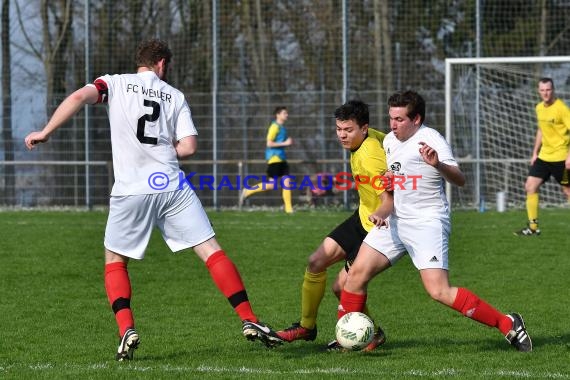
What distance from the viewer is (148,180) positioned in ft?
21.1

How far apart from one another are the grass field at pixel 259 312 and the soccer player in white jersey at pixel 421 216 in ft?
0.86

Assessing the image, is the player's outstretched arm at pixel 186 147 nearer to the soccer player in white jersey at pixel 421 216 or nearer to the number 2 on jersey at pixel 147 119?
the number 2 on jersey at pixel 147 119

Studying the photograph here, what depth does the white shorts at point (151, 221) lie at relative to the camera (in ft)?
21.1

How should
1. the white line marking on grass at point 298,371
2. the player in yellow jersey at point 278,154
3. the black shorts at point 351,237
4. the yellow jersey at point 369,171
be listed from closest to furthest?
1. the white line marking on grass at point 298,371
2. the yellow jersey at point 369,171
3. the black shorts at point 351,237
4. the player in yellow jersey at point 278,154


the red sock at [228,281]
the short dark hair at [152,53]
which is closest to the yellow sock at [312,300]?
the red sock at [228,281]

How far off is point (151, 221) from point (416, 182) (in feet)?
5.21

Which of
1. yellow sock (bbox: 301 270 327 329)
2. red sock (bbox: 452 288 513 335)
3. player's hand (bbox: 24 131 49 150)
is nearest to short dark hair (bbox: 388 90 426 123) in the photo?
red sock (bbox: 452 288 513 335)

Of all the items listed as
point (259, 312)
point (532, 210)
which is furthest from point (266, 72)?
point (259, 312)

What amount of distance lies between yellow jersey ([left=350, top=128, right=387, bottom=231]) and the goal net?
13.9 m

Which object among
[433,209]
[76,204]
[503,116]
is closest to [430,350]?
[433,209]

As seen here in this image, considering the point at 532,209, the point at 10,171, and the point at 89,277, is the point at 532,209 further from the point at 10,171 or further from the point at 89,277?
the point at 10,171

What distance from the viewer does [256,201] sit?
21797mm

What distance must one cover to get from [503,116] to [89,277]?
12.0m

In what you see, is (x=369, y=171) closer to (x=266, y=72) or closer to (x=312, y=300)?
(x=312, y=300)
